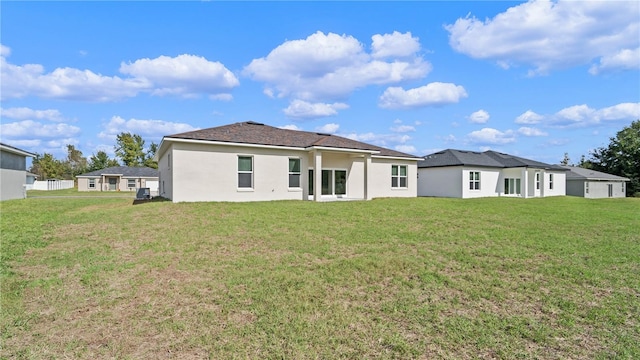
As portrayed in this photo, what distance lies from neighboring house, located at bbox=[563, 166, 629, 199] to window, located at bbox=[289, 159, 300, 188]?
33.4 meters

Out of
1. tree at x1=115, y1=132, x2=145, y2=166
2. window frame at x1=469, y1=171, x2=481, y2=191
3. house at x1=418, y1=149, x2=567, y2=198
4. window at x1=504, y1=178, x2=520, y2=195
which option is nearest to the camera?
house at x1=418, y1=149, x2=567, y2=198

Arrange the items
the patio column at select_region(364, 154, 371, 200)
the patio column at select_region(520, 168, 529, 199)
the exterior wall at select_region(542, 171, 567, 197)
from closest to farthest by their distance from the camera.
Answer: the patio column at select_region(364, 154, 371, 200) → the patio column at select_region(520, 168, 529, 199) → the exterior wall at select_region(542, 171, 567, 197)

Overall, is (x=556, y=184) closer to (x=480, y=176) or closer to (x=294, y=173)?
(x=480, y=176)

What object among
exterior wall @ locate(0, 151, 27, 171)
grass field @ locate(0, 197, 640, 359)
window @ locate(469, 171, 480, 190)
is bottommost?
grass field @ locate(0, 197, 640, 359)

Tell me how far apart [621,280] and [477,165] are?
2230 cm

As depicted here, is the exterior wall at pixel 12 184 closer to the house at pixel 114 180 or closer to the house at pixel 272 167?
the house at pixel 272 167

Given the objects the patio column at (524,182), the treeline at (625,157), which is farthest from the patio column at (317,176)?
the treeline at (625,157)

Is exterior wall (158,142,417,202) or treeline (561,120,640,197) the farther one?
treeline (561,120,640,197)

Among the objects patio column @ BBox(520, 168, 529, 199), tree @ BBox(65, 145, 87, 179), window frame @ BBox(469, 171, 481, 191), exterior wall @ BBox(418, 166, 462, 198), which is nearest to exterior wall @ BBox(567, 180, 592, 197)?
patio column @ BBox(520, 168, 529, 199)

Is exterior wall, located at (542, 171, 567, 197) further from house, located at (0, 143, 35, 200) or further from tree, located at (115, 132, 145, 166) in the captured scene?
tree, located at (115, 132, 145, 166)

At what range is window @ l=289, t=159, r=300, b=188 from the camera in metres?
18.3

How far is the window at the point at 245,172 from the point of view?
16906 mm

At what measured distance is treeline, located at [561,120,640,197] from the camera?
4277 cm

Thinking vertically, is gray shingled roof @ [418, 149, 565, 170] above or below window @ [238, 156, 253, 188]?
above
